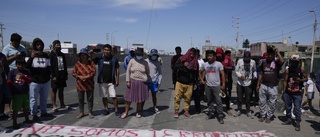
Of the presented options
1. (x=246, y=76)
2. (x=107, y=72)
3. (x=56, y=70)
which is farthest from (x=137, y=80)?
(x=246, y=76)

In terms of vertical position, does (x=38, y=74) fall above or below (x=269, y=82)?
above

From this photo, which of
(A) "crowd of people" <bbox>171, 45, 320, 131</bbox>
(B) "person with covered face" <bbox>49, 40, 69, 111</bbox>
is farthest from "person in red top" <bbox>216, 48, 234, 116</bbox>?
(B) "person with covered face" <bbox>49, 40, 69, 111</bbox>

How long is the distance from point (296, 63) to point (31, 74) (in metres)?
6.71

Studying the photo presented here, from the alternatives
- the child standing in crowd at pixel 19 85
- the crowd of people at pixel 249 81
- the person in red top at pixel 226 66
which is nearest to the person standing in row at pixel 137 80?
the crowd of people at pixel 249 81

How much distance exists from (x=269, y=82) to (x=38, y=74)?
19.5 ft

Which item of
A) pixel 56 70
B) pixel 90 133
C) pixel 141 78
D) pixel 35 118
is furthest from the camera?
pixel 56 70

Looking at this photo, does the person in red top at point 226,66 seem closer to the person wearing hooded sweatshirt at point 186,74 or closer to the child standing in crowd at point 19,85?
the person wearing hooded sweatshirt at point 186,74

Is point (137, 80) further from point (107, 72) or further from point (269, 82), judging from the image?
point (269, 82)

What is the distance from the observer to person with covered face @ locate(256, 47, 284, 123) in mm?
6184

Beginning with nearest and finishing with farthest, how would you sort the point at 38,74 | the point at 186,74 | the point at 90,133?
the point at 90,133, the point at 38,74, the point at 186,74

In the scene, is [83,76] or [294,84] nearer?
[294,84]

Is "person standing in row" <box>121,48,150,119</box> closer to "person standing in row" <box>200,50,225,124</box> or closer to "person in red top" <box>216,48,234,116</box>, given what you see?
"person standing in row" <box>200,50,225,124</box>

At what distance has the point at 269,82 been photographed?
6.20 m

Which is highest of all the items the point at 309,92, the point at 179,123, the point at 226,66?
the point at 226,66
